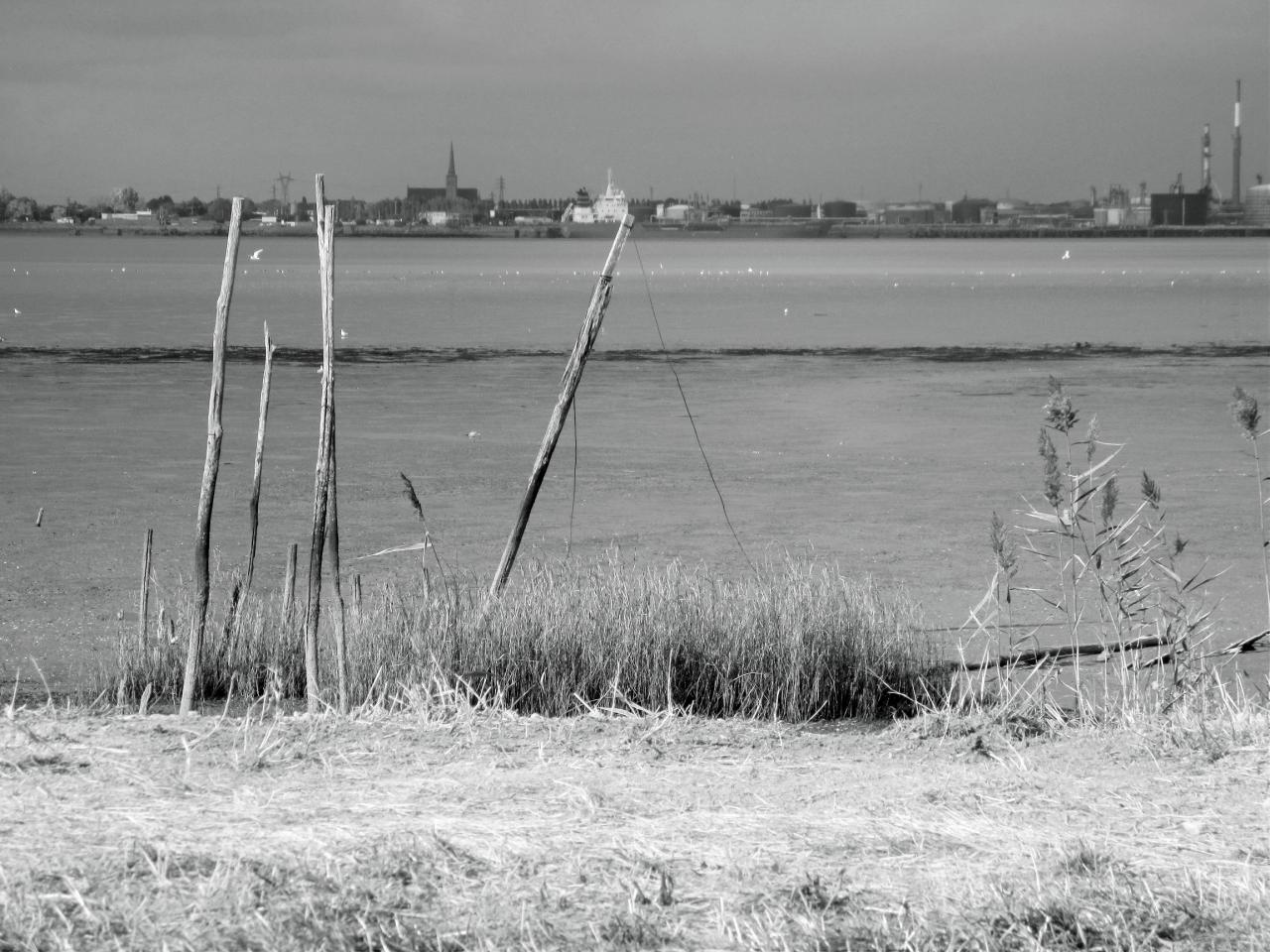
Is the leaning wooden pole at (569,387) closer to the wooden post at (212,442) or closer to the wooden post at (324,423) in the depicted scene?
the wooden post at (324,423)

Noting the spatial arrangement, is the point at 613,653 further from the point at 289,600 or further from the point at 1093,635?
the point at 1093,635

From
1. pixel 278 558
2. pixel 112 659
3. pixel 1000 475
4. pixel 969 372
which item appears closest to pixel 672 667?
pixel 112 659

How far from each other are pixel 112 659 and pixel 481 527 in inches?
149

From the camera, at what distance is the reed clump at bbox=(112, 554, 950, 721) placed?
579cm

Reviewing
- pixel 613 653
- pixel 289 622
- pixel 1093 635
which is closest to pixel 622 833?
pixel 613 653

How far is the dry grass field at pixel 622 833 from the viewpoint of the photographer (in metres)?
3.18

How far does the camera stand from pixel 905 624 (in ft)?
20.7

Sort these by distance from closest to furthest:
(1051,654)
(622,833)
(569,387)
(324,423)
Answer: (622,833) → (324,423) → (1051,654) → (569,387)

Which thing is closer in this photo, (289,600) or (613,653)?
(613,653)

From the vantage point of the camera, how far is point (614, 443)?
14.6 metres

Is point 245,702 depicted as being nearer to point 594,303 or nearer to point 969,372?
point 594,303

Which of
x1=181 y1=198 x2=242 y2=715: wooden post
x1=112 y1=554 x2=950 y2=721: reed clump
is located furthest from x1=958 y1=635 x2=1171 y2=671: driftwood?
x1=181 y1=198 x2=242 y2=715: wooden post

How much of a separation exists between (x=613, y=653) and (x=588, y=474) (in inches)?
267

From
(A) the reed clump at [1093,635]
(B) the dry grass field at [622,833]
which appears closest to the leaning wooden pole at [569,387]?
(B) the dry grass field at [622,833]
